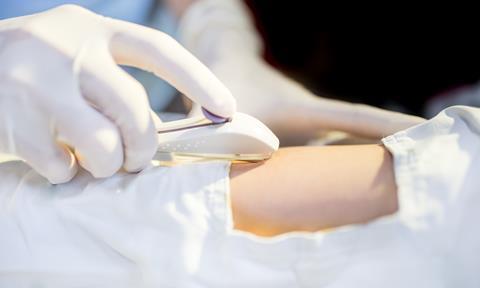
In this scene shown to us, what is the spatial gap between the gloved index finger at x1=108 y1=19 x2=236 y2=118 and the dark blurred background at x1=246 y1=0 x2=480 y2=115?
0.39 metres

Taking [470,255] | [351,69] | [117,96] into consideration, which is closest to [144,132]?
[117,96]

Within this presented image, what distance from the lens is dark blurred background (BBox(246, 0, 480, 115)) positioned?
87 cm

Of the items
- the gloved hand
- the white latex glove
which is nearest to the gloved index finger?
the gloved hand

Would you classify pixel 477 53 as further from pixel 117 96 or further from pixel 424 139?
pixel 117 96

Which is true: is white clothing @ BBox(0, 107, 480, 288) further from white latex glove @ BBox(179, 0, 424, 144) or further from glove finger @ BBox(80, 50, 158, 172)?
white latex glove @ BBox(179, 0, 424, 144)

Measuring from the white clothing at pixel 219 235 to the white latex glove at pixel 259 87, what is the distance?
179 millimetres

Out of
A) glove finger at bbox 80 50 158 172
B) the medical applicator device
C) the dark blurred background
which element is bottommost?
the dark blurred background

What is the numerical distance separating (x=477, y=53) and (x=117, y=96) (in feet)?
1.87

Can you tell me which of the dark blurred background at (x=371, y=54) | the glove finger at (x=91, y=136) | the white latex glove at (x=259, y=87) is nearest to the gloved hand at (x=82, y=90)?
the glove finger at (x=91, y=136)

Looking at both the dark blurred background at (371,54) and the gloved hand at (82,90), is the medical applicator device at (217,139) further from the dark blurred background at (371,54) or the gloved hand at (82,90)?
the dark blurred background at (371,54)

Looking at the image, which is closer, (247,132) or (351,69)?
(247,132)

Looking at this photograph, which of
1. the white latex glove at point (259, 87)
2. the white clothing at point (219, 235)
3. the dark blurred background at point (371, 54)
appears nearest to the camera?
the white clothing at point (219, 235)

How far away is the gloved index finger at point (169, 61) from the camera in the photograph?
511mm

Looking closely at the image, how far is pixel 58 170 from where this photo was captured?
0.51m
